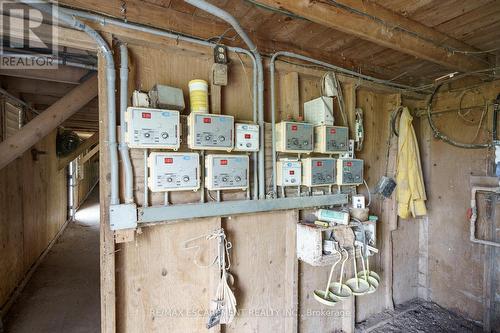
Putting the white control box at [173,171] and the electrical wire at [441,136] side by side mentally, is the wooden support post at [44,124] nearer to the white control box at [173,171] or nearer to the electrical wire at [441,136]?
the white control box at [173,171]

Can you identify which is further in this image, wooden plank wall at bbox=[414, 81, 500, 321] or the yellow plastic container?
wooden plank wall at bbox=[414, 81, 500, 321]

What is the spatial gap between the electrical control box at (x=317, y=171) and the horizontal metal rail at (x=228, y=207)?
0.12 m

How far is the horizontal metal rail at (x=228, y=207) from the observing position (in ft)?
4.34

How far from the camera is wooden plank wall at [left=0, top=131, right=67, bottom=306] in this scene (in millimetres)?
2326

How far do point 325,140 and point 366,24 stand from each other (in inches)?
27.2

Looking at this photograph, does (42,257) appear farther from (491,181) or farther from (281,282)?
(491,181)

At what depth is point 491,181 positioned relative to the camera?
6.77ft

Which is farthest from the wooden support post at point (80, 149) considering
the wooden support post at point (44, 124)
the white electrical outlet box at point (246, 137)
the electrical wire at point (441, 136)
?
the electrical wire at point (441, 136)

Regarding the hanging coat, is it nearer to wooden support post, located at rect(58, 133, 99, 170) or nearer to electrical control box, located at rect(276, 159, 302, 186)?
electrical control box, located at rect(276, 159, 302, 186)

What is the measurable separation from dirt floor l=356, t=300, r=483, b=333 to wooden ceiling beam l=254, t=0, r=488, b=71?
2.04 m

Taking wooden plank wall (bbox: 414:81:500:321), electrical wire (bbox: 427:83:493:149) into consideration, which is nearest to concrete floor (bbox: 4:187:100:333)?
wooden plank wall (bbox: 414:81:500:321)

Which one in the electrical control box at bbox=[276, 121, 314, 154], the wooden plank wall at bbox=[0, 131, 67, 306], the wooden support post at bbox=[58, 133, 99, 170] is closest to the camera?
the electrical control box at bbox=[276, 121, 314, 154]

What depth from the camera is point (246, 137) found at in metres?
1.50
